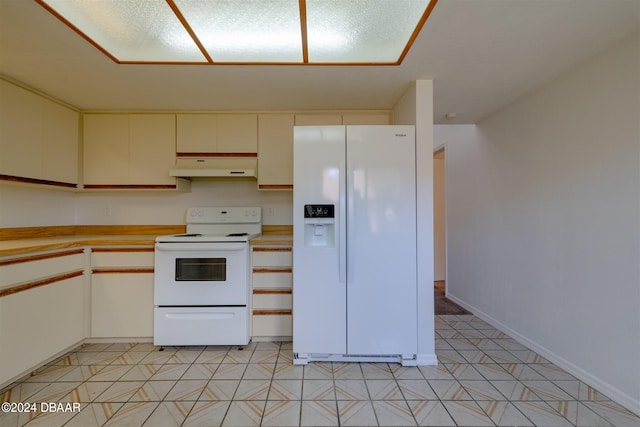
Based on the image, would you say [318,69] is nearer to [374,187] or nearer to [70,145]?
[374,187]

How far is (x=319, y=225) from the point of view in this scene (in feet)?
6.73

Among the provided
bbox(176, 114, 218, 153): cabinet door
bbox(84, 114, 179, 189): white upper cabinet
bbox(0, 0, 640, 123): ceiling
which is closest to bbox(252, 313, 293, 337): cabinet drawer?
bbox(84, 114, 179, 189): white upper cabinet

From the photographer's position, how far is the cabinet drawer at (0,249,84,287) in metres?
1.73

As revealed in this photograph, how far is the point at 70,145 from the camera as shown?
8.35 ft

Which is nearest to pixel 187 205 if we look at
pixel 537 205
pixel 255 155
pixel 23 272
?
pixel 255 155

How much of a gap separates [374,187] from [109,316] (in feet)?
8.04

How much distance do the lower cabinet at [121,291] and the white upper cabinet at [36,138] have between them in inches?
31.6

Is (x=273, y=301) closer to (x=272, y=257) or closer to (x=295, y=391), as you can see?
(x=272, y=257)

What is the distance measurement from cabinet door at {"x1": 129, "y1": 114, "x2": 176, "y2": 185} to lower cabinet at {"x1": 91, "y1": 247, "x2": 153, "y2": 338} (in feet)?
2.51

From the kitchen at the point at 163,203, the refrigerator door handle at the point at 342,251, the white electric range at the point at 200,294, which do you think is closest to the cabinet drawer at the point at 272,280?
the white electric range at the point at 200,294

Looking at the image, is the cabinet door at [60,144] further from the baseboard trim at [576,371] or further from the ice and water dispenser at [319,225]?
the baseboard trim at [576,371]

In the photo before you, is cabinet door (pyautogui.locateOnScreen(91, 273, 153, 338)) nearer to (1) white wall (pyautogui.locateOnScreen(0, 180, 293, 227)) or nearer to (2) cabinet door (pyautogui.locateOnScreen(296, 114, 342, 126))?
(1) white wall (pyautogui.locateOnScreen(0, 180, 293, 227))

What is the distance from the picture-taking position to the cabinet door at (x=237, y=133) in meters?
2.70

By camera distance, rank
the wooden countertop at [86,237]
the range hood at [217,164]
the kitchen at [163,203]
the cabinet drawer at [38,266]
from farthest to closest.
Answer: the kitchen at [163,203], the range hood at [217,164], the wooden countertop at [86,237], the cabinet drawer at [38,266]
